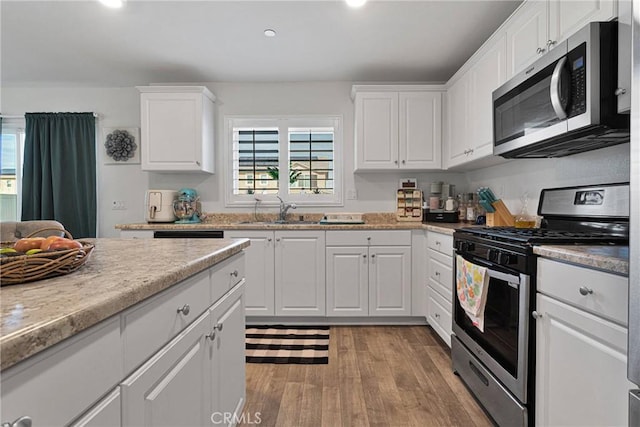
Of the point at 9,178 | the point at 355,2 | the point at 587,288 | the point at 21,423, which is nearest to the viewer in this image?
the point at 21,423

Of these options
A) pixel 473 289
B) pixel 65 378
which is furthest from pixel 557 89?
pixel 65 378

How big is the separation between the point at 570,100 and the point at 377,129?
1888 mm

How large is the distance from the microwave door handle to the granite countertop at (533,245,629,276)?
2.05 ft

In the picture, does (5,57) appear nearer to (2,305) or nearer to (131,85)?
(131,85)

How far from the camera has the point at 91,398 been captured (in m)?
0.59

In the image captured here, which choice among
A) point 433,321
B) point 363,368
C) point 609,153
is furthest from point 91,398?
point 433,321

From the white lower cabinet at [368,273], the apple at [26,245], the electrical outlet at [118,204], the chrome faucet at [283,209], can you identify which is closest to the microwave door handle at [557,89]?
the white lower cabinet at [368,273]

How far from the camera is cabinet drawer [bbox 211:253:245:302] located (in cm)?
126

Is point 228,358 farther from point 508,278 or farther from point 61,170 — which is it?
point 61,170

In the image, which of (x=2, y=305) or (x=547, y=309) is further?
(x=547, y=309)

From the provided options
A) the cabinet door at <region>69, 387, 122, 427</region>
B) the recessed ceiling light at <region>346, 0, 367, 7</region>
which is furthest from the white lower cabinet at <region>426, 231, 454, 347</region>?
the cabinet door at <region>69, 387, 122, 427</region>

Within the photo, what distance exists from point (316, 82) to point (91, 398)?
11.5ft

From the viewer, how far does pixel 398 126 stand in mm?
3223

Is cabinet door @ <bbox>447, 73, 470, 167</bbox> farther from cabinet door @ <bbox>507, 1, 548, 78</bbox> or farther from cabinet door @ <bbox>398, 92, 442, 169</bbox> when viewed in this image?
→ cabinet door @ <bbox>507, 1, 548, 78</bbox>
